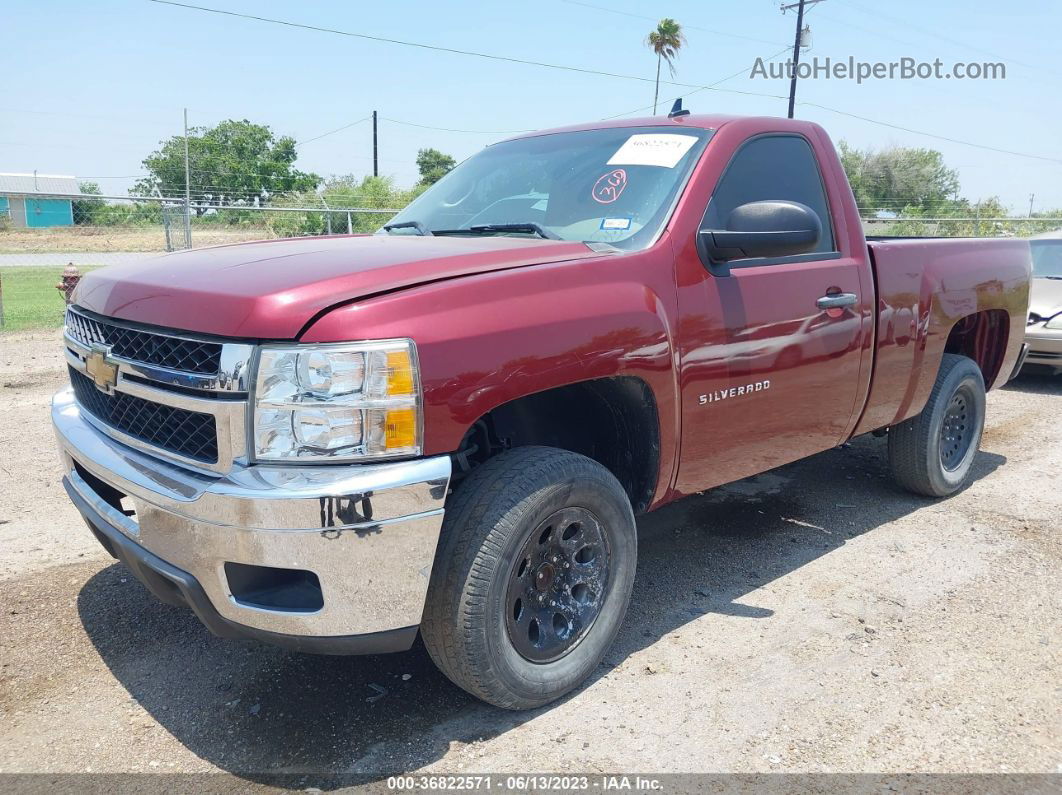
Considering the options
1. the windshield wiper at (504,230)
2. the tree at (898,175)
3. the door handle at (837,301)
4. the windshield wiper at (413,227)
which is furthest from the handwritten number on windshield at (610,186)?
the tree at (898,175)

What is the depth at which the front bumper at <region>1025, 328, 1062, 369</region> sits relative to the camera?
8.17 metres

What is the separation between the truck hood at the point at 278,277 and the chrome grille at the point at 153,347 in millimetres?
45

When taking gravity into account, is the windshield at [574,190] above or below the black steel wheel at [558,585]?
above

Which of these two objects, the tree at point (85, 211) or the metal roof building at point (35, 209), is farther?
the tree at point (85, 211)

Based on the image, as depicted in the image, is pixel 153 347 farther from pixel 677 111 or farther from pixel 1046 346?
pixel 1046 346

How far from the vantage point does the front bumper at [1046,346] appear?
322 inches

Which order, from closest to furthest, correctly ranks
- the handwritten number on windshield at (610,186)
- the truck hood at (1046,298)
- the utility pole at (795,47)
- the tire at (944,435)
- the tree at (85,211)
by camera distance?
the handwritten number on windshield at (610,186)
the tire at (944,435)
the truck hood at (1046,298)
the tree at (85,211)
the utility pole at (795,47)

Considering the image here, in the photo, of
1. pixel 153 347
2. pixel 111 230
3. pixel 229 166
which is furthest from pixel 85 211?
pixel 229 166

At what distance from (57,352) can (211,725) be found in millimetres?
7603

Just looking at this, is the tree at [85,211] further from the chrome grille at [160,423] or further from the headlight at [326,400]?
the headlight at [326,400]

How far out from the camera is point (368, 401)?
2.29m

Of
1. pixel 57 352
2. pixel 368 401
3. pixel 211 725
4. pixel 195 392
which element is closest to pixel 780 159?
pixel 368 401

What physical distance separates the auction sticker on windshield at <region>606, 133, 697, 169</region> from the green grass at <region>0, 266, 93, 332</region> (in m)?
9.47

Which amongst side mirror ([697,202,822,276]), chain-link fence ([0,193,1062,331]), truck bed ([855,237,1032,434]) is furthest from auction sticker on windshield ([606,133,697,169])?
chain-link fence ([0,193,1062,331])
